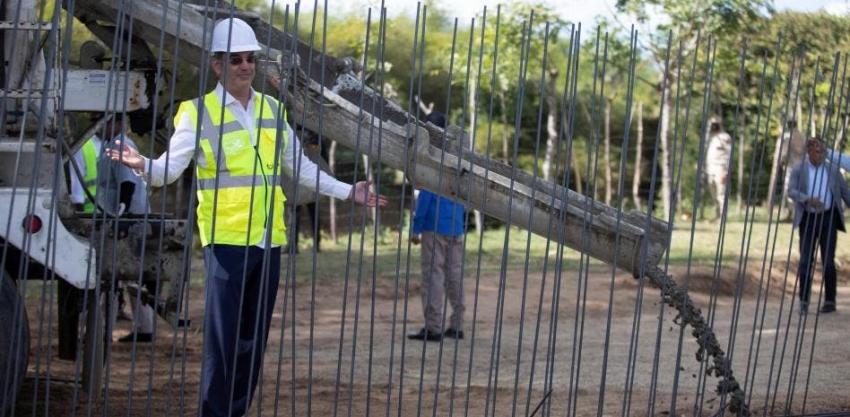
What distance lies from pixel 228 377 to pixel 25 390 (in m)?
2.41

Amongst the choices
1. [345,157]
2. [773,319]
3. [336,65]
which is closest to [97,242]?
[336,65]

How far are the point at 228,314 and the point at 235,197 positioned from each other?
0.52 meters

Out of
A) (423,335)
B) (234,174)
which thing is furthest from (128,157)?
(423,335)

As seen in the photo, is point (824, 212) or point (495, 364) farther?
point (824, 212)

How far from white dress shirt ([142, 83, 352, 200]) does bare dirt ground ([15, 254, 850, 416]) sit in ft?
2.06

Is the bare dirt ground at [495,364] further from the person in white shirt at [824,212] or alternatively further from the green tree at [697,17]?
the green tree at [697,17]

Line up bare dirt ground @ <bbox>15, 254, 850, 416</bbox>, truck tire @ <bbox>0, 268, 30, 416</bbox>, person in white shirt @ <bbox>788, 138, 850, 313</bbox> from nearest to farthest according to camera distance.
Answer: truck tire @ <bbox>0, 268, 30, 416</bbox> < bare dirt ground @ <bbox>15, 254, 850, 416</bbox> < person in white shirt @ <bbox>788, 138, 850, 313</bbox>

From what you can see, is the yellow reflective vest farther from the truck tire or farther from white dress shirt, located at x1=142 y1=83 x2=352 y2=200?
the truck tire

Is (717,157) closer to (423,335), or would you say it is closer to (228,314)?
(423,335)

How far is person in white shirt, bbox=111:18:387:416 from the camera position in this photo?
633cm

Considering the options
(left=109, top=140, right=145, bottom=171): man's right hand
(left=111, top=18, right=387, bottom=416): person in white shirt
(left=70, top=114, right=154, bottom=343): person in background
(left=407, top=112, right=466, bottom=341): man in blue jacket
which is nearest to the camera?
(left=109, top=140, right=145, bottom=171): man's right hand

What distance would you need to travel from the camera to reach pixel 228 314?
6465 mm

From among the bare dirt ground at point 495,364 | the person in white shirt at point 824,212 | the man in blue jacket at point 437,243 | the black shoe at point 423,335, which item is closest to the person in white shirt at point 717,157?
the bare dirt ground at point 495,364

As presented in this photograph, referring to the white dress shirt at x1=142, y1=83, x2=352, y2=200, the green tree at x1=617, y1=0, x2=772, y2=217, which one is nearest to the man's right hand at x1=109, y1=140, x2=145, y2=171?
the white dress shirt at x1=142, y1=83, x2=352, y2=200
